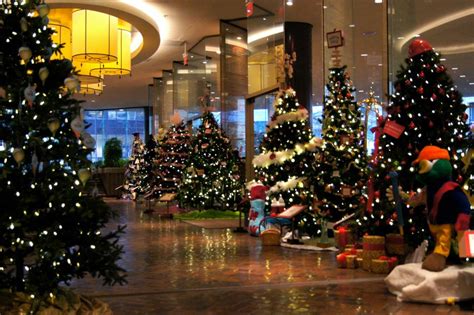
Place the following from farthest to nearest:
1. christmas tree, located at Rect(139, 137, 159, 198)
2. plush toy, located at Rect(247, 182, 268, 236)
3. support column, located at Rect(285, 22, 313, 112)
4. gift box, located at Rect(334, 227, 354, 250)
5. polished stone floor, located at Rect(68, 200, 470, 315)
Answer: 1. christmas tree, located at Rect(139, 137, 159, 198)
2. support column, located at Rect(285, 22, 313, 112)
3. plush toy, located at Rect(247, 182, 268, 236)
4. gift box, located at Rect(334, 227, 354, 250)
5. polished stone floor, located at Rect(68, 200, 470, 315)

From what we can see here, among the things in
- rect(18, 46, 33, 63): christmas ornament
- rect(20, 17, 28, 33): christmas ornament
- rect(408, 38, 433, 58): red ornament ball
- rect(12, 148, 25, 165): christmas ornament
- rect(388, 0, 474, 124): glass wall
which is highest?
rect(388, 0, 474, 124): glass wall

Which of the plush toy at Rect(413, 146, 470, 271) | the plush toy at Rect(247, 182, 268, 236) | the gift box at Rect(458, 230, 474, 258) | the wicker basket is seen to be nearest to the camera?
the gift box at Rect(458, 230, 474, 258)

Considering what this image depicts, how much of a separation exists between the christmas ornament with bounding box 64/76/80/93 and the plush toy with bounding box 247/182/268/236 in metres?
6.38

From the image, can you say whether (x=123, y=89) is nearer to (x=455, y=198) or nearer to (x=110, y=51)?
(x=110, y=51)

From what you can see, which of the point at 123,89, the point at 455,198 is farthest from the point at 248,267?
the point at 123,89

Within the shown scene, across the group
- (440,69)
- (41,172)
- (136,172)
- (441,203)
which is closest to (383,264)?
(441,203)

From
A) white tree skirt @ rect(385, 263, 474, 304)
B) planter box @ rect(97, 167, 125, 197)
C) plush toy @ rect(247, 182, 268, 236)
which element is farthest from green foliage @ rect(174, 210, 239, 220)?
planter box @ rect(97, 167, 125, 197)

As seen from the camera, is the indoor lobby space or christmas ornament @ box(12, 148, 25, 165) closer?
christmas ornament @ box(12, 148, 25, 165)

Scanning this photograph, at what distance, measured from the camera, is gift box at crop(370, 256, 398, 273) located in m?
6.68

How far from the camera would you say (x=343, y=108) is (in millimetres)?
9492

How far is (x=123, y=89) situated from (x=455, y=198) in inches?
978

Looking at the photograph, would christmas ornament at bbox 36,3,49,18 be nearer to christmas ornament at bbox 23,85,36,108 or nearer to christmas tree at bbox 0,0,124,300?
christmas tree at bbox 0,0,124,300

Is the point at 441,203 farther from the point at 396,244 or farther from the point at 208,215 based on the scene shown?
the point at 208,215

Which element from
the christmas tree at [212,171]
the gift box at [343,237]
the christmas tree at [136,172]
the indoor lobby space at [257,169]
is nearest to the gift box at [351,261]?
the indoor lobby space at [257,169]
